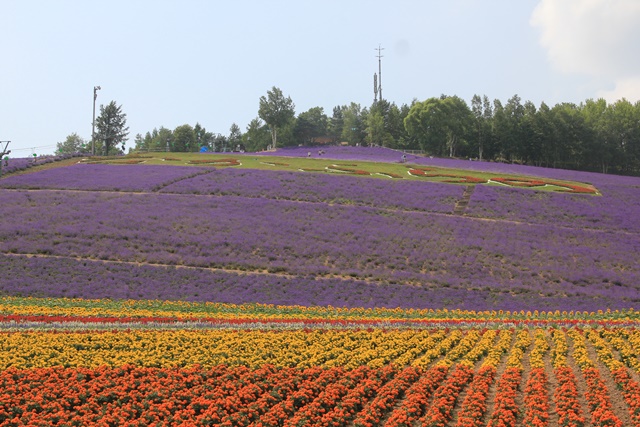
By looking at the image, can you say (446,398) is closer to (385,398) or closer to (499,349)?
(385,398)

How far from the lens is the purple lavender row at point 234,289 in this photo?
109 ft

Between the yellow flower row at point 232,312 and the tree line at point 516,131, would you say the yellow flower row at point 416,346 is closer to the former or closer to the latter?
the yellow flower row at point 232,312

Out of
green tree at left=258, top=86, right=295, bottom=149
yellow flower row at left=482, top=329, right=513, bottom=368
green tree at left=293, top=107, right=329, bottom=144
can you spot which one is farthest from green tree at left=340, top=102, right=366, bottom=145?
yellow flower row at left=482, top=329, right=513, bottom=368

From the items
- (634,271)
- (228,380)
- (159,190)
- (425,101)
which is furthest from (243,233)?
(425,101)

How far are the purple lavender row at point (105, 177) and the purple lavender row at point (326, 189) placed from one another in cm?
235

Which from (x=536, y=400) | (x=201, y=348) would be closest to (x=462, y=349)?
(x=536, y=400)

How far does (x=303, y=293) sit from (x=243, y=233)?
33.2ft

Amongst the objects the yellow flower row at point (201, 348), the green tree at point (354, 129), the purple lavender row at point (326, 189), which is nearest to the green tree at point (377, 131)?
the green tree at point (354, 129)

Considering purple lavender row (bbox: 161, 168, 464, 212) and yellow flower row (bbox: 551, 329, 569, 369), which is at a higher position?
purple lavender row (bbox: 161, 168, 464, 212)

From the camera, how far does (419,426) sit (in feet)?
46.3

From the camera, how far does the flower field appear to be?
49.4ft

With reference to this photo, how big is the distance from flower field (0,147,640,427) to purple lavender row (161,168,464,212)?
0.30 metres

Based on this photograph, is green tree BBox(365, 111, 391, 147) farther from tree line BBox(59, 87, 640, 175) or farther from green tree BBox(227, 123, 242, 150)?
green tree BBox(227, 123, 242, 150)

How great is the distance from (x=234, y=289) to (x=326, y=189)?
2263cm
